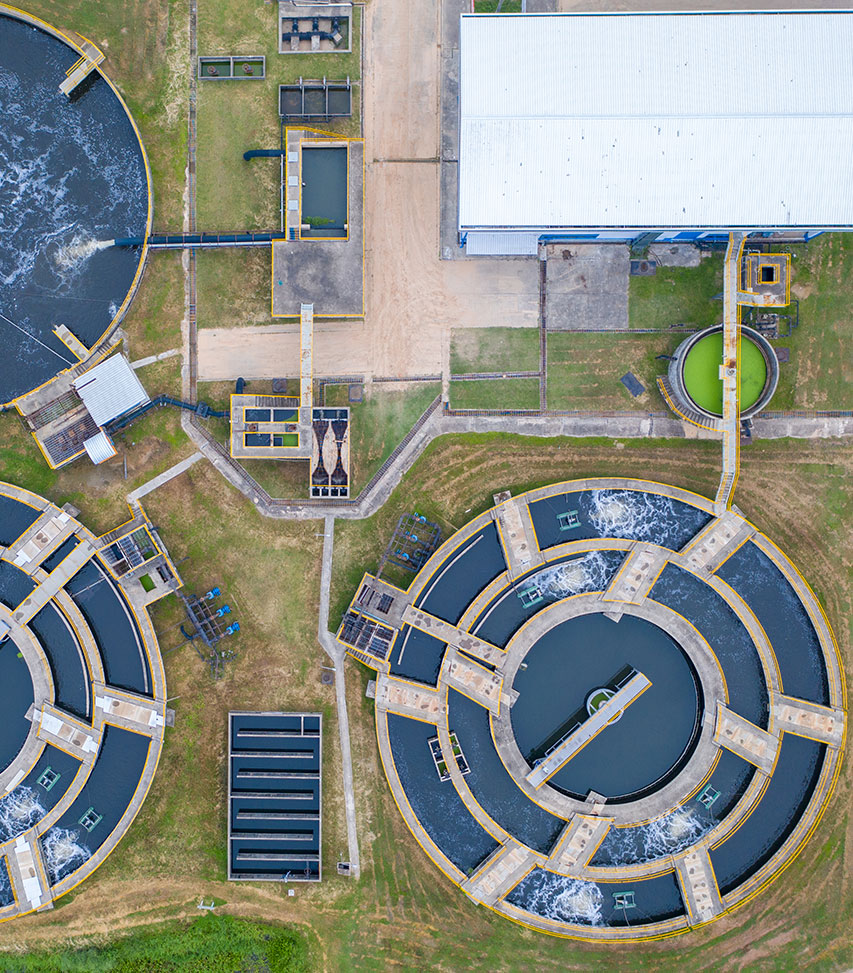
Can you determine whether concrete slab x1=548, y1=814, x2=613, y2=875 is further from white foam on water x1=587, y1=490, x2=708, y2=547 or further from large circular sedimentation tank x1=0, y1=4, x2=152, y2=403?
large circular sedimentation tank x1=0, y1=4, x2=152, y2=403

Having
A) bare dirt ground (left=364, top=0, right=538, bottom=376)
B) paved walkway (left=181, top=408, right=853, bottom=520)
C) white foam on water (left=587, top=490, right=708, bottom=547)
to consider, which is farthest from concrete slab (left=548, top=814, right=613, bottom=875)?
bare dirt ground (left=364, top=0, right=538, bottom=376)

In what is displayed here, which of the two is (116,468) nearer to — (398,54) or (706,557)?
(398,54)

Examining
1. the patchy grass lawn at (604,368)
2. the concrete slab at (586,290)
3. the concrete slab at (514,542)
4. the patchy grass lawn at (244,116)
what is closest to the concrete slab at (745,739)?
the concrete slab at (514,542)

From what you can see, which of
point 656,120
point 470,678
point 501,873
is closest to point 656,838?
point 501,873

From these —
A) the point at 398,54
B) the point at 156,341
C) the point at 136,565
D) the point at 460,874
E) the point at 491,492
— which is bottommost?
the point at 460,874

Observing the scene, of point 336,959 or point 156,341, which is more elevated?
point 156,341

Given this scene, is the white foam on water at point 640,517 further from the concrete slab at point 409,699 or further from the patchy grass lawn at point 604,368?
the concrete slab at point 409,699

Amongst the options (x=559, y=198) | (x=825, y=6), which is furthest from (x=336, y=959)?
(x=825, y=6)
